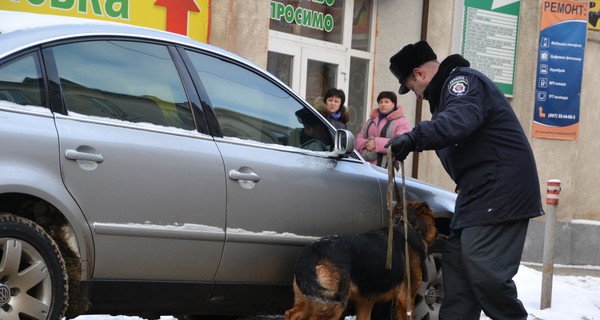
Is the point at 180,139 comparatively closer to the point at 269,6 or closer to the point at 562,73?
the point at 269,6

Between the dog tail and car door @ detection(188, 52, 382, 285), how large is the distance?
0.20 meters

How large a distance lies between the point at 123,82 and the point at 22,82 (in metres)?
0.55

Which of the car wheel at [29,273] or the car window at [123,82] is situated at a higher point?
the car window at [123,82]

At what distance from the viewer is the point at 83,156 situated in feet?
14.1

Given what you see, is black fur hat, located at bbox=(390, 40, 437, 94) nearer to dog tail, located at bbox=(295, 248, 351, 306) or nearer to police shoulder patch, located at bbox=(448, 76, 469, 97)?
police shoulder patch, located at bbox=(448, 76, 469, 97)

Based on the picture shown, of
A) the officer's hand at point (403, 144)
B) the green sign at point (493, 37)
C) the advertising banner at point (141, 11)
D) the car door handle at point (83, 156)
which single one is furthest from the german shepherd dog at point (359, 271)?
the green sign at point (493, 37)

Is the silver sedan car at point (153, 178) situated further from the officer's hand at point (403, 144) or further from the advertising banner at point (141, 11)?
the advertising banner at point (141, 11)

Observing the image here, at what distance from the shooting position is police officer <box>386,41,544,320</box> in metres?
5.22

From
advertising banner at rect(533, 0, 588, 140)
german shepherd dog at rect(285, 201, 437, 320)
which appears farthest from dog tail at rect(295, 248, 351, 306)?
advertising banner at rect(533, 0, 588, 140)

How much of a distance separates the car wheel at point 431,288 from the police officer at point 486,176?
19.7 inches

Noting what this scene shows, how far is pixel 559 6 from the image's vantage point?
45.6ft

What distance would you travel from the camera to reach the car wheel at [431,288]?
5.96 metres

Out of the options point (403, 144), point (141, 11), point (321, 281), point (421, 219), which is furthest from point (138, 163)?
point (141, 11)

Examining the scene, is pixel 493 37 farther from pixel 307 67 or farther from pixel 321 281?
pixel 321 281
